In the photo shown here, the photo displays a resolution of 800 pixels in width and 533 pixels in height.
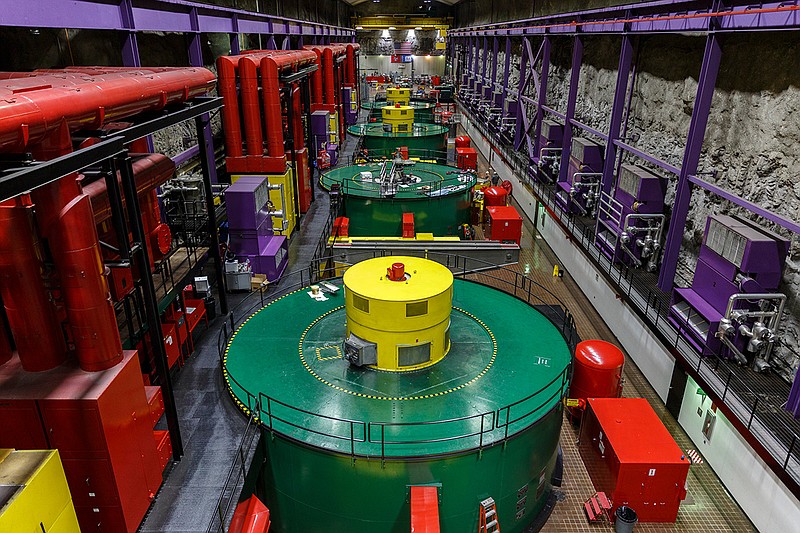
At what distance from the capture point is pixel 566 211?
2136 cm

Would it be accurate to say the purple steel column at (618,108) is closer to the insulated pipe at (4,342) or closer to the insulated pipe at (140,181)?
the insulated pipe at (140,181)

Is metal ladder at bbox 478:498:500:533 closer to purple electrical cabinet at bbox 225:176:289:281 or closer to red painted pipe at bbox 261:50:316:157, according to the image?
purple electrical cabinet at bbox 225:176:289:281

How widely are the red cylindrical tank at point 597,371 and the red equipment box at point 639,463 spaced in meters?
1.09

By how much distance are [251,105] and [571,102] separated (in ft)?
43.0

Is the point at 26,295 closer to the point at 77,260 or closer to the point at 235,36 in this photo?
the point at 77,260

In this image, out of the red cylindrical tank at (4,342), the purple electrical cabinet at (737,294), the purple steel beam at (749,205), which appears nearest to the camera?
the red cylindrical tank at (4,342)

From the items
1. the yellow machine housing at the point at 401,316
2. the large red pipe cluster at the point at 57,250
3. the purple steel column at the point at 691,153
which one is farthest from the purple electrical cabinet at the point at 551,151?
the large red pipe cluster at the point at 57,250

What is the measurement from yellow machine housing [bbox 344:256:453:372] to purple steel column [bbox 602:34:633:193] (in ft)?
32.9

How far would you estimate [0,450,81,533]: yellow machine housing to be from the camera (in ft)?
16.9

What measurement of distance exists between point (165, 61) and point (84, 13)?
6.75 meters

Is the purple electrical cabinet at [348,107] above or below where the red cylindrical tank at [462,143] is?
above

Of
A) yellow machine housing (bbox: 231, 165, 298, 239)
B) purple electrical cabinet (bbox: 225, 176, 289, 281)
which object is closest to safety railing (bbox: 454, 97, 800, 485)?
purple electrical cabinet (bbox: 225, 176, 289, 281)

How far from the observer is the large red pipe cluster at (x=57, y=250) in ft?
19.7

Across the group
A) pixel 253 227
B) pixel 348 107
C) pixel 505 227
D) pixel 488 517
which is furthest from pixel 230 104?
pixel 348 107
